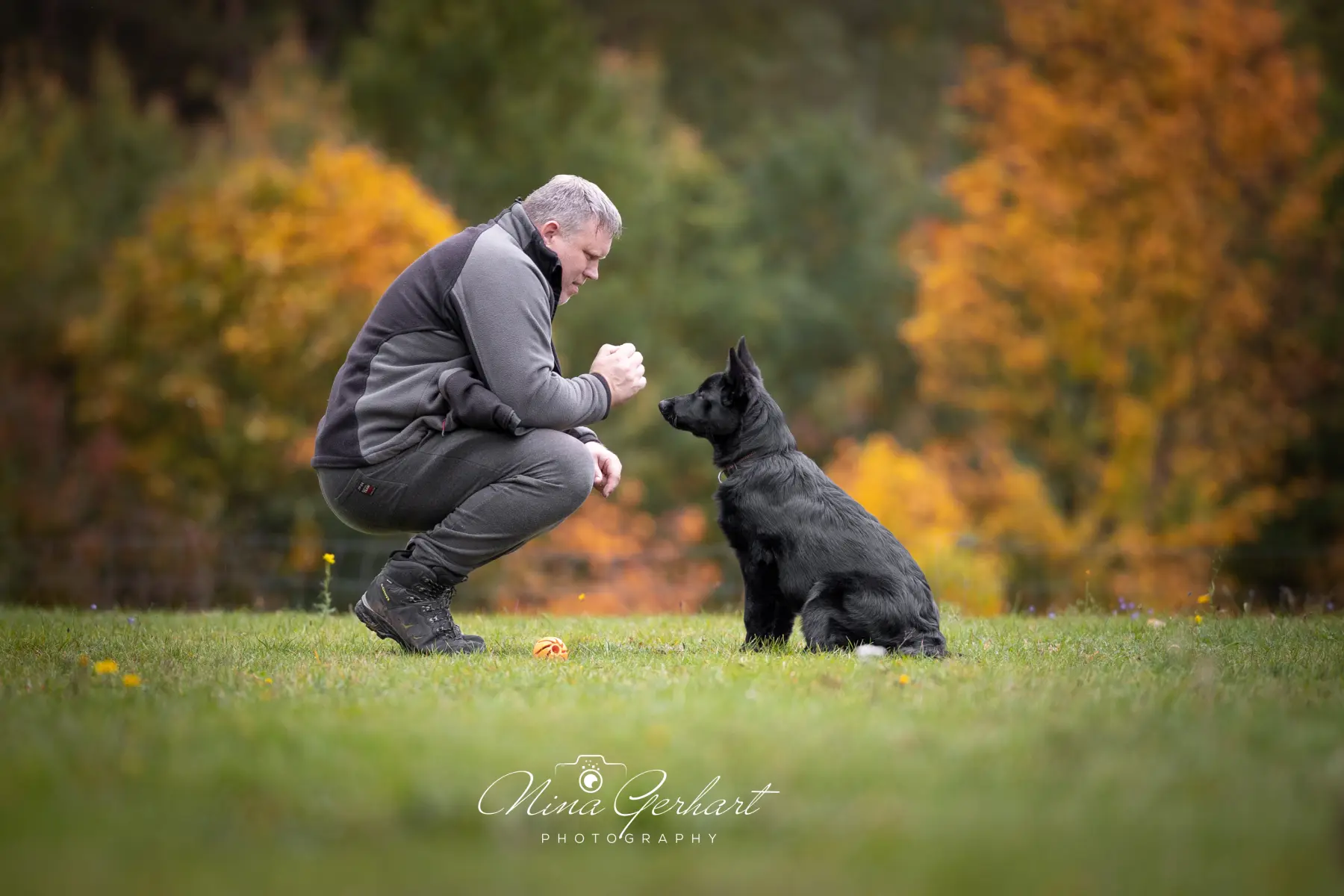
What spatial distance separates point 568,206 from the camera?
455 cm

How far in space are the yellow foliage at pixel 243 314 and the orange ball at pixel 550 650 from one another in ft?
36.1

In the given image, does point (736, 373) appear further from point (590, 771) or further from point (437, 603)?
point (590, 771)

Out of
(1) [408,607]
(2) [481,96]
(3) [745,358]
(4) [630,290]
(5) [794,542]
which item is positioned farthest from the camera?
(4) [630,290]

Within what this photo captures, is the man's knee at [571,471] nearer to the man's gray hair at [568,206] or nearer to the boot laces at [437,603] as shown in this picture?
the boot laces at [437,603]

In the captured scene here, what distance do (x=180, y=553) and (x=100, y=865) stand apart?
43.8 feet

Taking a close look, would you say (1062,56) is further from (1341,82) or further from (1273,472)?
(1273,472)

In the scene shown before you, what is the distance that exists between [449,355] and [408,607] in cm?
94

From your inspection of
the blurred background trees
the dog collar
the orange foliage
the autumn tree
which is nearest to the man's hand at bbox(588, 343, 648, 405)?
the dog collar

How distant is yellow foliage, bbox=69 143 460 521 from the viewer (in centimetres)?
1512

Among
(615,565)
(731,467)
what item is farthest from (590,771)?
(615,565)

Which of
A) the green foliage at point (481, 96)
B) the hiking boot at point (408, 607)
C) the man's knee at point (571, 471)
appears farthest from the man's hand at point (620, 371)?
the green foliage at point (481, 96)

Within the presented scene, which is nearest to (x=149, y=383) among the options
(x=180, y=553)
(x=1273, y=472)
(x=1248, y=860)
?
(x=180, y=553)

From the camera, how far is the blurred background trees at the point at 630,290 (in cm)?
1463

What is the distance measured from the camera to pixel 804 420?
80.0ft
